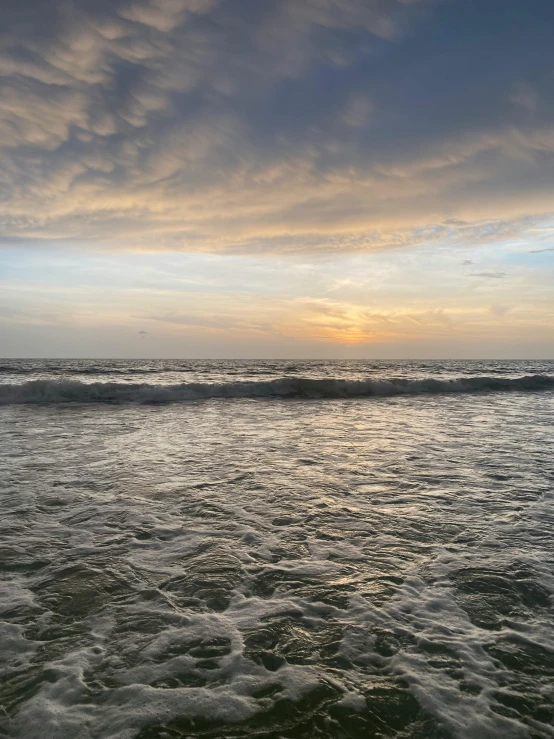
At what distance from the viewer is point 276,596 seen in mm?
3740

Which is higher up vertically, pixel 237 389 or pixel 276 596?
pixel 237 389

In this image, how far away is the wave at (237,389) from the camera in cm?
2141

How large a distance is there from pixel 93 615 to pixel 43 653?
0.47 m

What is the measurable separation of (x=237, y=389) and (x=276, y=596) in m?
21.7

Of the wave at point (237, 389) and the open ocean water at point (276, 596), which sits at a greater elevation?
the wave at point (237, 389)

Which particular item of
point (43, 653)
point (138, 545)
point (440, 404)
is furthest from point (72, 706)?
point (440, 404)

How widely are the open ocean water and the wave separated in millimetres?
13695

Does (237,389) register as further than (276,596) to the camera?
Yes

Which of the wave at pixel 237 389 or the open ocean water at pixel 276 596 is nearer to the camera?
the open ocean water at pixel 276 596

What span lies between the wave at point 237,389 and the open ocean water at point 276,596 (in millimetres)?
13695

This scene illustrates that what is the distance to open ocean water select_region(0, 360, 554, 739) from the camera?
2.55 metres

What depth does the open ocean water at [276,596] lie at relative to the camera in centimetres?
255

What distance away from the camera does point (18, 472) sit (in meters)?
7.67

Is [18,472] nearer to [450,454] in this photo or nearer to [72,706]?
[72,706]
